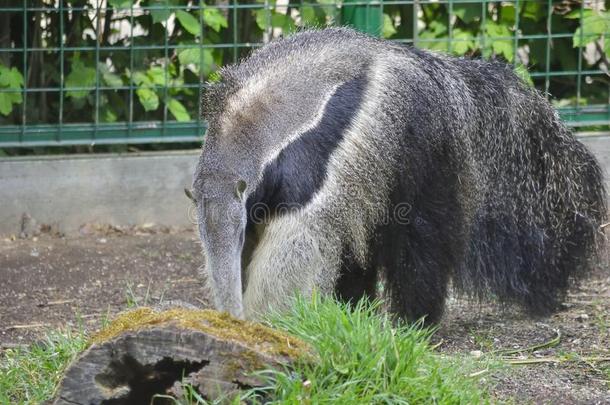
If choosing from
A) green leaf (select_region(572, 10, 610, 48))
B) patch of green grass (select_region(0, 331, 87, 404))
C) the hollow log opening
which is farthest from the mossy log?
green leaf (select_region(572, 10, 610, 48))

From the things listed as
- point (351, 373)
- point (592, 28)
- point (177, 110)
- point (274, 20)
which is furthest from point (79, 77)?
point (351, 373)

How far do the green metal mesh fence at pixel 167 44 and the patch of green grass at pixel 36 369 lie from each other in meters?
3.60

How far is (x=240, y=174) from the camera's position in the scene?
5.86m

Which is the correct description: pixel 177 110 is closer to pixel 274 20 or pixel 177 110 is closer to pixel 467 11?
pixel 274 20

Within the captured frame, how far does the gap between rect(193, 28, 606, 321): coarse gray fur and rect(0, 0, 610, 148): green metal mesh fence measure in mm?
2183

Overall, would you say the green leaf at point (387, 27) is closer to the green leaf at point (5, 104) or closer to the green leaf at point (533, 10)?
the green leaf at point (533, 10)

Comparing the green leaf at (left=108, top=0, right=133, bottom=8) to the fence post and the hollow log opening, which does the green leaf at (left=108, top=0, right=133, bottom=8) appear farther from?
the hollow log opening

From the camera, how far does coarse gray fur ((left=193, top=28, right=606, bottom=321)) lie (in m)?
6.07

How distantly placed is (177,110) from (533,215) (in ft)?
11.1

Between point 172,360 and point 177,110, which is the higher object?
point 177,110

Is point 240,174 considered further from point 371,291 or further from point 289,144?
point 371,291

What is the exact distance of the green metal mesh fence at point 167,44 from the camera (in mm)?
9234

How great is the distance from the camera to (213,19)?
9.26 metres

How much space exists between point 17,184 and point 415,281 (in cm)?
376
